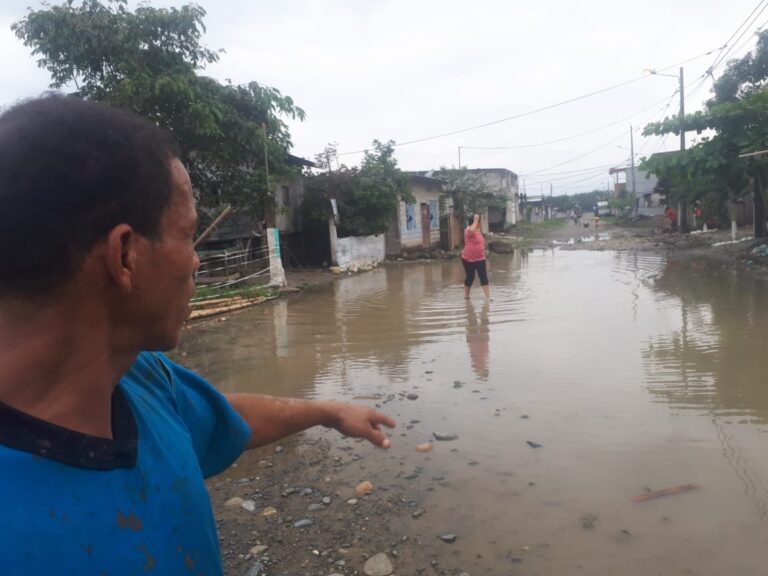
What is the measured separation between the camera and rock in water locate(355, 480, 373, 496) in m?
3.49

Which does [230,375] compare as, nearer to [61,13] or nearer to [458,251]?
[61,13]

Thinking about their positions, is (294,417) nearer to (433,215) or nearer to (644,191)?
(433,215)

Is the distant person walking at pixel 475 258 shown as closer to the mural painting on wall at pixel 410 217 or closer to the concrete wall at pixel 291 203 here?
the concrete wall at pixel 291 203

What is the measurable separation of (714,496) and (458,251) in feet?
74.4

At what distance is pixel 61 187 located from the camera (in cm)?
92

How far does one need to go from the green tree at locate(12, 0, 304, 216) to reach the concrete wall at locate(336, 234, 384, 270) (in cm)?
551

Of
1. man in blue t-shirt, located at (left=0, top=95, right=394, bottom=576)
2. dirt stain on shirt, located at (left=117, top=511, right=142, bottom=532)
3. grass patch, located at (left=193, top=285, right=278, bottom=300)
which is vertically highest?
man in blue t-shirt, located at (left=0, top=95, right=394, bottom=576)

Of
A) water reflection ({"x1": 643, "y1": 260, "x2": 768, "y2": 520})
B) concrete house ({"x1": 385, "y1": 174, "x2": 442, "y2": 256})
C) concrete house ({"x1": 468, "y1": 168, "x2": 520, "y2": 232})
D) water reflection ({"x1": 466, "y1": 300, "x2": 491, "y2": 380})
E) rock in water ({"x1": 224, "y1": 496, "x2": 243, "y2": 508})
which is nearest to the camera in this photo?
rock in water ({"x1": 224, "y1": 496, "x2": 243, "y2": 508})

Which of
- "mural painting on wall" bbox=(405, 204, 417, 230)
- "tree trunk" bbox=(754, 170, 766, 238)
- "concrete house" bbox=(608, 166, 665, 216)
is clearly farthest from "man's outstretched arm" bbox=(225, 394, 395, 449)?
"concrete house" bbox=(608, 166, 665, 216)

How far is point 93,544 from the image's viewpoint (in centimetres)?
90

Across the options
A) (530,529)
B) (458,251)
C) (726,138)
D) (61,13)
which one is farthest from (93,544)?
(458,251)

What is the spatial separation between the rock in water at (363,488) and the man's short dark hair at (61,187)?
2.78 meters

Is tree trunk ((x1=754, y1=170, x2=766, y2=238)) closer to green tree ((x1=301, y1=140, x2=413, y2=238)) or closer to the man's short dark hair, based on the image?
green tree ((x1=301, y1=140, x2=413, y2=238))

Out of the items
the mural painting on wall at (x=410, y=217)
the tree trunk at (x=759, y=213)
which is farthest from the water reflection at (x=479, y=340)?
the mural painting on wall at (x=410, y=217)
